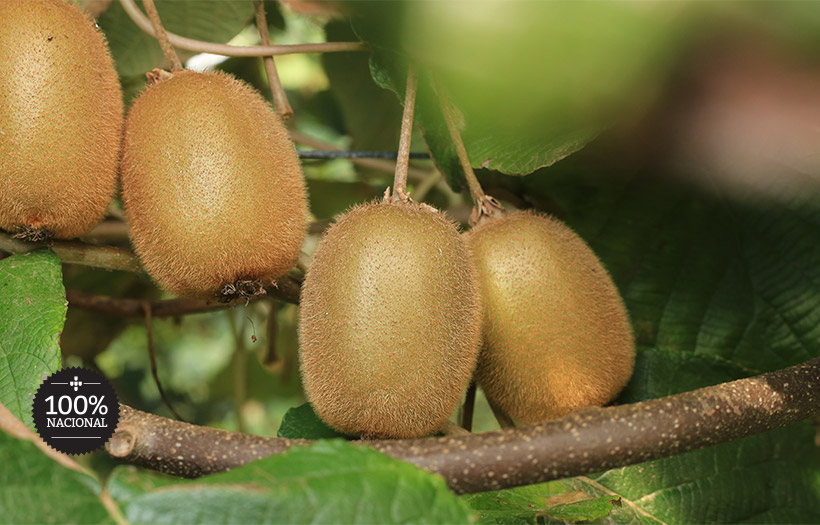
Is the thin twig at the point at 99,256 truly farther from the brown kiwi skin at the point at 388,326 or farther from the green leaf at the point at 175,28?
the green leaf at the point at 175,28

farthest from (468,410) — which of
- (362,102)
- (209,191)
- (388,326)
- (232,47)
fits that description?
(362,102)

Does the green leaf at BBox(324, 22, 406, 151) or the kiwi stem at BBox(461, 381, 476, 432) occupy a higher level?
the green leaf at BBox(324, 22, 406, 151)

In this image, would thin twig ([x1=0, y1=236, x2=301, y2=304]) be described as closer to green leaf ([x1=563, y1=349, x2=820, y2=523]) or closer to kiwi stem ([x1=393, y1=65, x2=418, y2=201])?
kiwi stem ([x1=393, y1=65, x2=418, y2=201])

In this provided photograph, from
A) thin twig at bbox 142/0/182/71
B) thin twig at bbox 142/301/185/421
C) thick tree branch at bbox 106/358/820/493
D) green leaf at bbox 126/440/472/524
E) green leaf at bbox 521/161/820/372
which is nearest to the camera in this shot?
green leaf at bbox 126/440/472/524

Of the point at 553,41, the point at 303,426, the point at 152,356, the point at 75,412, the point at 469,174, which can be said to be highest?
the point at 553,41

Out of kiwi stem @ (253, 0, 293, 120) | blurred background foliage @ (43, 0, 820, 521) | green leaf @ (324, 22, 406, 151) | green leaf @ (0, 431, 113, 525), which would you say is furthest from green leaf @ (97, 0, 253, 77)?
green leaf @ (0, 431, 113, 525)

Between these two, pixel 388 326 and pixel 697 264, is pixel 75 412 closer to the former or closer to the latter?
pixel 388 326

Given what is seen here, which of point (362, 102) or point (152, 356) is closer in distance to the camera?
point (152, 356)
